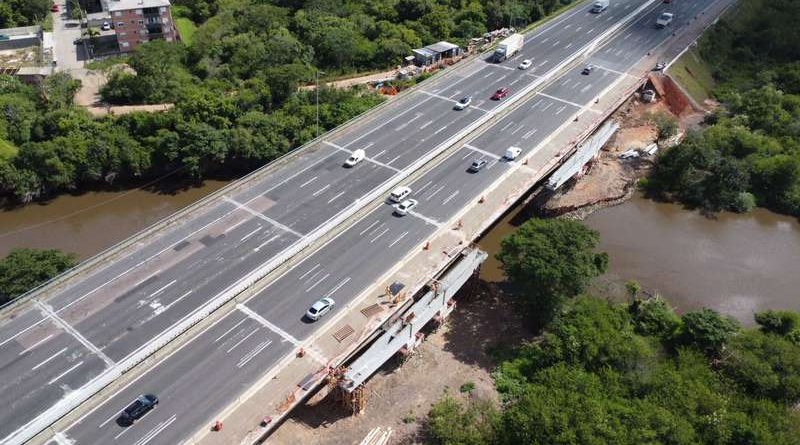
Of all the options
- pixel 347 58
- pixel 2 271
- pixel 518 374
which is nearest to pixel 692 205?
pixel 518 374

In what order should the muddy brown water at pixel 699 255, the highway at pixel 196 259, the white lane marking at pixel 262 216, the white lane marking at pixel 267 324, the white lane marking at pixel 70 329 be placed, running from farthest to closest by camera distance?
the muddy brown water at pixel 699 255 < the white lane marking at pixel 262 216 < the white lane marking at pixel 267 324 < the white lane marking at pixel 70 329 < the highway at pixel 196 259

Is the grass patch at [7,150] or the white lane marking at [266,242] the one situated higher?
the grass patch at [7,150]

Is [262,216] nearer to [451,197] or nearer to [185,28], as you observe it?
[451,197]

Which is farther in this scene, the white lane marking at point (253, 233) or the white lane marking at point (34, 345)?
the white lane marking at point (253, 233)

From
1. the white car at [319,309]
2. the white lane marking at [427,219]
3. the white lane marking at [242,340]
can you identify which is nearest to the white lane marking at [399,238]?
the white lane marking at [427,219]

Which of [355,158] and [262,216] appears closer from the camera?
[262,216]

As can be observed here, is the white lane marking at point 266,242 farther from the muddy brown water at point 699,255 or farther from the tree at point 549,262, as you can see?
the muddy brown water at point 699,255

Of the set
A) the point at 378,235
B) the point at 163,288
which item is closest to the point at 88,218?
the point at 163,288
